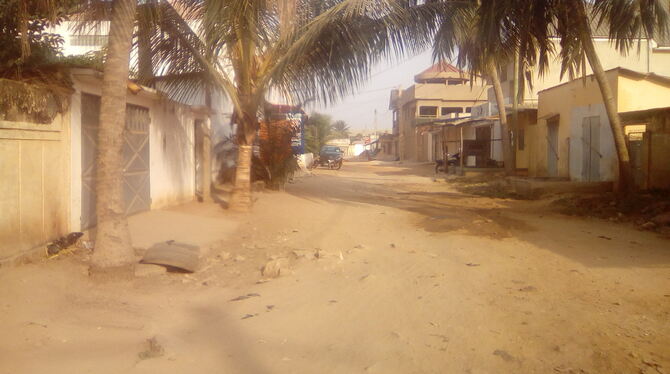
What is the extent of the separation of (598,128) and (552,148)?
4.28 metres

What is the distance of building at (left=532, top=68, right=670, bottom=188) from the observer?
14.0 m

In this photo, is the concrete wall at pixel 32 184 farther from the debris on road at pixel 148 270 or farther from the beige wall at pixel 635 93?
the beige wall at pixel 635 93

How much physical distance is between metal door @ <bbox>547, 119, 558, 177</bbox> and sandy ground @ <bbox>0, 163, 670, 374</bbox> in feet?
36.1

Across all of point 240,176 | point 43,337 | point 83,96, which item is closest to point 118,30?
point 83,96

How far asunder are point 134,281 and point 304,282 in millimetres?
2107

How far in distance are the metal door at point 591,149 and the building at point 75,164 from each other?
1161 centimetres

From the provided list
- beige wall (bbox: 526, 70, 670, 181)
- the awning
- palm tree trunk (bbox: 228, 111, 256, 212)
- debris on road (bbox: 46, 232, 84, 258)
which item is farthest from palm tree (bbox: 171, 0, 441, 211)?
A: the awning

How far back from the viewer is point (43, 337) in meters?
5.06

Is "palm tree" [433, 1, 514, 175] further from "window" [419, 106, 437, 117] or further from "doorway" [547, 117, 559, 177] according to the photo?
"window" [419, 106, 437, 117]

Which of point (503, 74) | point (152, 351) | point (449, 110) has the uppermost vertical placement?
point (449, 110)

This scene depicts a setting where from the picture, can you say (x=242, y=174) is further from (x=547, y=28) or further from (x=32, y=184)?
(x=547, y=28)

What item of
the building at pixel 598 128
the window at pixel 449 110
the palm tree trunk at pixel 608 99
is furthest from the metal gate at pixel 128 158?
the window at pixel 449 110

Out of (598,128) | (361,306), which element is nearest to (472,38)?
(598,128)

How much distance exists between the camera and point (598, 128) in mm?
17094
